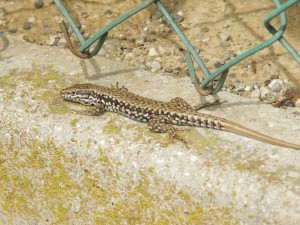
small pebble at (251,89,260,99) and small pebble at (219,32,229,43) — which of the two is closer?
small pebble at (251,89,260,99)

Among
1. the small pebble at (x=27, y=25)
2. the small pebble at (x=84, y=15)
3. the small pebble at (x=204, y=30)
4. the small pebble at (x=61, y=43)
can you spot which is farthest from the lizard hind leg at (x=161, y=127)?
the small pebble at (x=27, y=25)

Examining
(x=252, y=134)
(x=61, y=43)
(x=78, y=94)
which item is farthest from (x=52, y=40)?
(x=252, y=134)

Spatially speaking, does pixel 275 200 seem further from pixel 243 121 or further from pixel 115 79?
pixel 115 79

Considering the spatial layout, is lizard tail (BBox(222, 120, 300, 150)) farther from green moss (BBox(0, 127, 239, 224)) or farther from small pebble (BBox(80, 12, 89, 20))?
small pebble (BBox(80, 12, 89, 20))

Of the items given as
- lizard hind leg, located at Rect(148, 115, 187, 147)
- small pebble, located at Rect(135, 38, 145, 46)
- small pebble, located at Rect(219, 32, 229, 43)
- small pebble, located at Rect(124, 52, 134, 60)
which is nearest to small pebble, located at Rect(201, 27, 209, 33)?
small pebble, located at Rect(219, 32, 229, 43)

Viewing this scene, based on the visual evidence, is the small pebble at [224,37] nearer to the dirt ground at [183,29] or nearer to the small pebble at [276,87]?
Answer: the dirt ground at [183,29]

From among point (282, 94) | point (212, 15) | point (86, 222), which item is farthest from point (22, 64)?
point (282, 94)

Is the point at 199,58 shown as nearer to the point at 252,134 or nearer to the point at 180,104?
the point at 180,104

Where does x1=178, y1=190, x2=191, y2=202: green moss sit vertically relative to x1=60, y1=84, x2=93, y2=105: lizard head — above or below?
below
